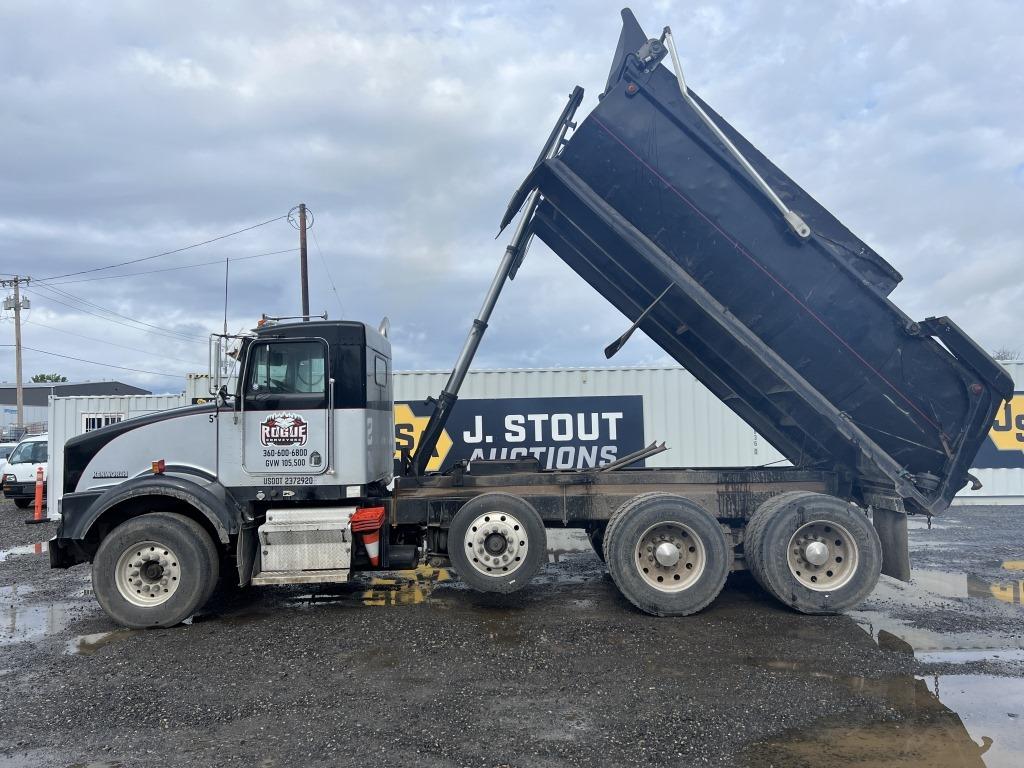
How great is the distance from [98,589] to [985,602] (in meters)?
8.92

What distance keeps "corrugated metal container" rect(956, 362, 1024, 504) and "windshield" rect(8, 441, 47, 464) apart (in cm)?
2491

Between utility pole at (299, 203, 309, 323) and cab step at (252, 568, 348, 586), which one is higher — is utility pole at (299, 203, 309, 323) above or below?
above

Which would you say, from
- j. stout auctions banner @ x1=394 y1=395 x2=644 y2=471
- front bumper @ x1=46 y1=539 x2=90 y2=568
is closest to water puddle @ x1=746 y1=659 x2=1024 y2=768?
front bumper @ x1=46 y1=539 x2=90 y2=568

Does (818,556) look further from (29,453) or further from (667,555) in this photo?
(29,453)

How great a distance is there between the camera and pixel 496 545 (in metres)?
6.59

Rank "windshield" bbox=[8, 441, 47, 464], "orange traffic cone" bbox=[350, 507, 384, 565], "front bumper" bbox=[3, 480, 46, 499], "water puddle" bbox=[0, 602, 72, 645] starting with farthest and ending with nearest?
1. "windshield" bbox=[8, 441, 47, 464]
2. "front bumper" bbox=[3, 480, 46, 499]
3. "orange traffic cone" bbox=[350, 507, 384, 565]
4. "water puddle" bbox=[0, 602, 72, 645]

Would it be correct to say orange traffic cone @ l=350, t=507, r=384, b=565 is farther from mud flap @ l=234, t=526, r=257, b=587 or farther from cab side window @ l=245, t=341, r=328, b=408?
cab side window @ l=245, t=341, r=328, b=408

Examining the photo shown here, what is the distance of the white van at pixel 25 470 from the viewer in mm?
17403

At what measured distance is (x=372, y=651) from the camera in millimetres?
5504

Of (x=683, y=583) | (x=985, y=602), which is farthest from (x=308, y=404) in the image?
(x=985, y=602)

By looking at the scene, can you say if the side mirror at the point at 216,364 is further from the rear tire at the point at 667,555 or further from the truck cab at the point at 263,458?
the rear tire at the point at 667,555

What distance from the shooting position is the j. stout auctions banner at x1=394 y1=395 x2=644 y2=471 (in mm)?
14992

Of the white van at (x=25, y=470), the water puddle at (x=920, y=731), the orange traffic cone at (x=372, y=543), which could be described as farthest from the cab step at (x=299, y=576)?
the white van at (x=25, y=470)

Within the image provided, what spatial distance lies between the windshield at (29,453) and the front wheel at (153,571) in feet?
51.6
